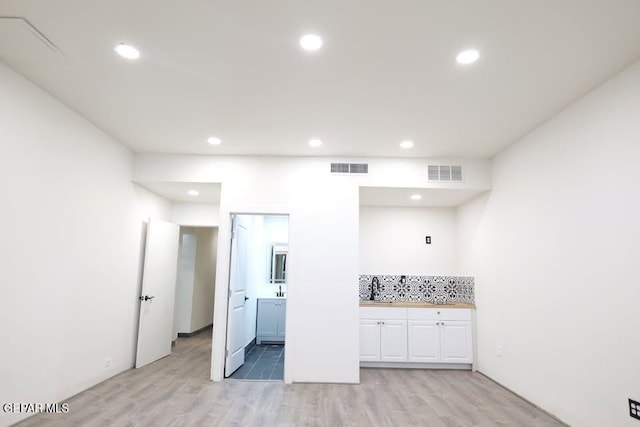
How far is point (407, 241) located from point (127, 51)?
472 cm

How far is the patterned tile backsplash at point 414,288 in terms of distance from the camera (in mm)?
5734

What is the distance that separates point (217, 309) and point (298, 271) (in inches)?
44.4

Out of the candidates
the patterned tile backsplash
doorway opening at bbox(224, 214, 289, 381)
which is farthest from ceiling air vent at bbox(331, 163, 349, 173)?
the patterned tile backsplash

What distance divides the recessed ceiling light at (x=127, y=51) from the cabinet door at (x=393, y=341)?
434 cm

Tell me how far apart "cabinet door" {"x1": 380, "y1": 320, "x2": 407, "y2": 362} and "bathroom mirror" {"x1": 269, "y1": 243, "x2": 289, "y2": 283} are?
286 centimetres

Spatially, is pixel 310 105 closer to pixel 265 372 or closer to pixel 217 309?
pixel 217 309

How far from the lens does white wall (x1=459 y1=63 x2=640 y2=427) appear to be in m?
2.79

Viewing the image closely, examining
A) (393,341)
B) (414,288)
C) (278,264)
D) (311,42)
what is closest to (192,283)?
(278,264)

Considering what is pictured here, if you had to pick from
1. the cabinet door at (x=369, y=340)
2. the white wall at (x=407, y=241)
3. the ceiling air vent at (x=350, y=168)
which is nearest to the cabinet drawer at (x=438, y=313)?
the cabinet door at (x=369, y=340)

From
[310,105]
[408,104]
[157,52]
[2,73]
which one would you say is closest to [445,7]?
[408,104]

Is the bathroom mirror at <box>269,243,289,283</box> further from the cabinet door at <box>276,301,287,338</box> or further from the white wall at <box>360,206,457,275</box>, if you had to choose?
the white wall at <box>360,206,457,275</box>

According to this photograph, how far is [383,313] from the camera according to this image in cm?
524

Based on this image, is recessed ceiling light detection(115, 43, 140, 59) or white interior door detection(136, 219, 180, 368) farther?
white interior door detection(136, 219, 180, 368)

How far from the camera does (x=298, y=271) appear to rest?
4.70 metres
